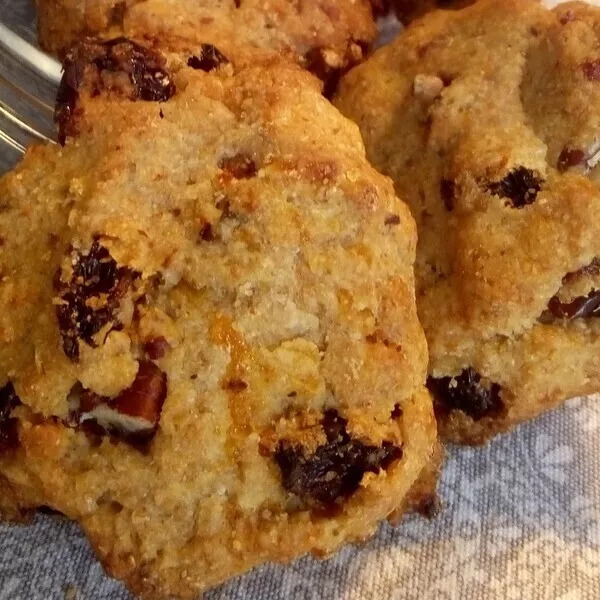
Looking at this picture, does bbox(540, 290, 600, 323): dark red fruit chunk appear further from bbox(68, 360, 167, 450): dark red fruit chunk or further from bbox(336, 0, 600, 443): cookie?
bbox(68, 360, 167, 450): dark red fruit chunk

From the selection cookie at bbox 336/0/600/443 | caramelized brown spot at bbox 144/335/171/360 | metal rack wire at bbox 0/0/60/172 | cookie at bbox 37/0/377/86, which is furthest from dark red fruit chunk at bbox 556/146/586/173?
metal rack wire at bbox 0/0/60/172

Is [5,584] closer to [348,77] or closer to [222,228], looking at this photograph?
[222,228]

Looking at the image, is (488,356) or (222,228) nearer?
(222,228)

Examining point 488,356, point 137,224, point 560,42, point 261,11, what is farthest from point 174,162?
point 560,42

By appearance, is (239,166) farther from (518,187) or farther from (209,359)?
(518,187)

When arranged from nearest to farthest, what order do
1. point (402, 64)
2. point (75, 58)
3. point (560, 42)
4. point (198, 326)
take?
1. point (198, 326)
2. point (75, 58)
3. point (560, 42)
4. point (402, 64)

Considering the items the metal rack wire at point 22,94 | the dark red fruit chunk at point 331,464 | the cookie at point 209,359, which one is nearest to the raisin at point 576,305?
the cookie at point 209,359
